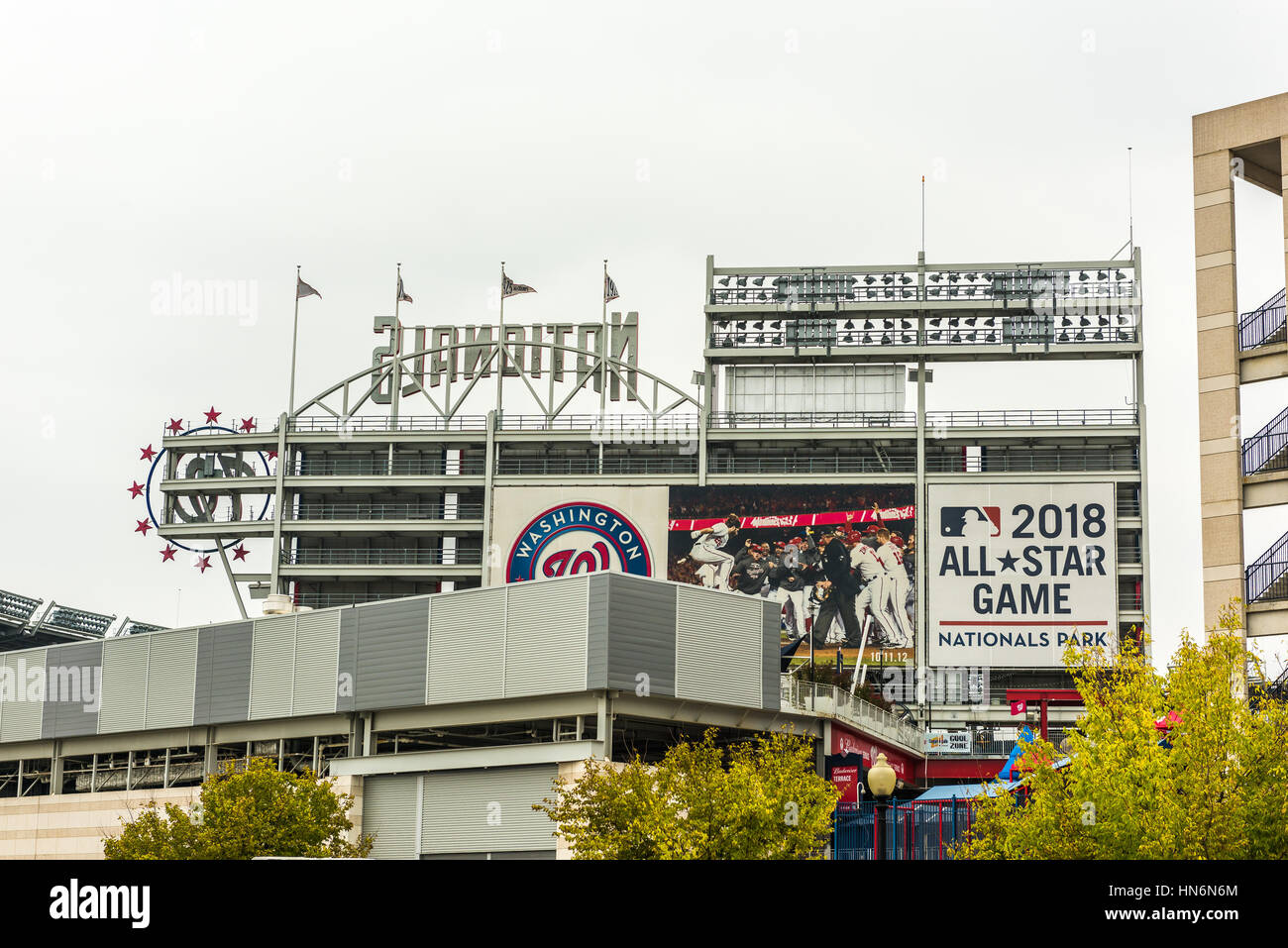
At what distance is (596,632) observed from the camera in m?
51.7

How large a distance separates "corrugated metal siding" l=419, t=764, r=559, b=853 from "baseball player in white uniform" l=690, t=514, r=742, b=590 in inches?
1390

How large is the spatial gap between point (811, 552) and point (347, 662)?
3585cm

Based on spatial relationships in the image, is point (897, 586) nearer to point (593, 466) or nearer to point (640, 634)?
point (593, 466)

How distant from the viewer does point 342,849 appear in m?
49.8

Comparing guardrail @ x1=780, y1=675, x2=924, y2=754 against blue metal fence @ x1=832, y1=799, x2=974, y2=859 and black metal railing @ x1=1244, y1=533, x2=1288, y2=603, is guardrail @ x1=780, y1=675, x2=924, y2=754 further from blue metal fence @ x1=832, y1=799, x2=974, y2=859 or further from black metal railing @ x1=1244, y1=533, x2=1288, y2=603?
black metal railing @ x1=1244, y1=533, x2=1288, y2=603

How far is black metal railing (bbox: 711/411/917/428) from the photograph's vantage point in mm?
91875

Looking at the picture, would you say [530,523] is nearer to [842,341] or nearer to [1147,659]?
[842,341]

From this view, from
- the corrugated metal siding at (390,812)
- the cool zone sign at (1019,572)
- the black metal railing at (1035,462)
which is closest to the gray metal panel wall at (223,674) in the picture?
the corrugated metal siding at (390,812)

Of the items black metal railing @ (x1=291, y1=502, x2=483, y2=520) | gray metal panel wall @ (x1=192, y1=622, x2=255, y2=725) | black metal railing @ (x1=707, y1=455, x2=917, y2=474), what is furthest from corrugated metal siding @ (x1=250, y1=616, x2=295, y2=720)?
black metal railing @ (x1=707, y1=455, x2=917, y2=474)

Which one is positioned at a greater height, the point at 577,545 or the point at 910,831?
the point at 577,545

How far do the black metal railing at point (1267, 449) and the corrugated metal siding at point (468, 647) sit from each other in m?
24.1

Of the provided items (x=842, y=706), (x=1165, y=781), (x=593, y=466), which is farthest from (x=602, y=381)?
(x=1165, y=781)

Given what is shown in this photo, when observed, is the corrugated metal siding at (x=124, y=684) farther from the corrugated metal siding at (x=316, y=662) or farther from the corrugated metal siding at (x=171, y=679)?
the corrugated metal siding at (x=316, y=662)

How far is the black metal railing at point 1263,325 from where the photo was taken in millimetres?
43688
